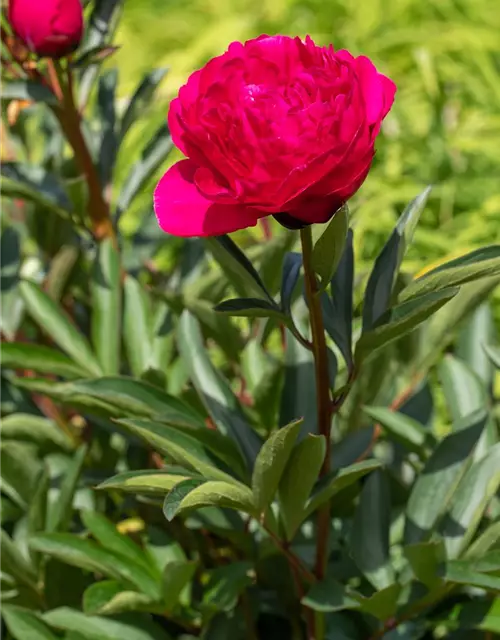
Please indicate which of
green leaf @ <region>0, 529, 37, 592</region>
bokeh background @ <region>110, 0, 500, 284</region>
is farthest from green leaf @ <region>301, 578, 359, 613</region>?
bokeh background @ <region>110, 0, 500, 284</region>

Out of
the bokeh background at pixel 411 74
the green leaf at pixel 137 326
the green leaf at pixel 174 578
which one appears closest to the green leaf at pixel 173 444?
the green leaf at pixel 174 578

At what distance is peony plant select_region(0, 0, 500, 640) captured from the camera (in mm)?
609

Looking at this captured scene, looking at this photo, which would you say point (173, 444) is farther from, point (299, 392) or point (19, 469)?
point (19, 469)

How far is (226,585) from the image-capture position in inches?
35.8

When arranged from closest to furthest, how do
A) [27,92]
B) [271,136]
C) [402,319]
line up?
[271,136]
[402,319]
[27,92]

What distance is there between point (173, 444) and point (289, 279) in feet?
0.53

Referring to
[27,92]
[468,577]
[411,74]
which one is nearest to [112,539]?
[468,577]

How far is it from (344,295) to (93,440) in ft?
1.88

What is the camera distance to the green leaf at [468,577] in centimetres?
77

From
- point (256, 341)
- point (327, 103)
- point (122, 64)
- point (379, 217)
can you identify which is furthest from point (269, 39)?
point (122, 64)

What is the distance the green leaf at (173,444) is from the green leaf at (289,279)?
14cm

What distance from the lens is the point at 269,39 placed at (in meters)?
0.64

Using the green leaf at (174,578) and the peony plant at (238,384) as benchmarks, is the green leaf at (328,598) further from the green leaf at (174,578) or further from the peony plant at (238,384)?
the green leaf at (174,578)

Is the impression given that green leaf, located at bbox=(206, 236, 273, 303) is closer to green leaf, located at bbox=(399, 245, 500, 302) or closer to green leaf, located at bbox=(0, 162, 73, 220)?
green leaf, located at bbox=(399, 245, 500, 302)
